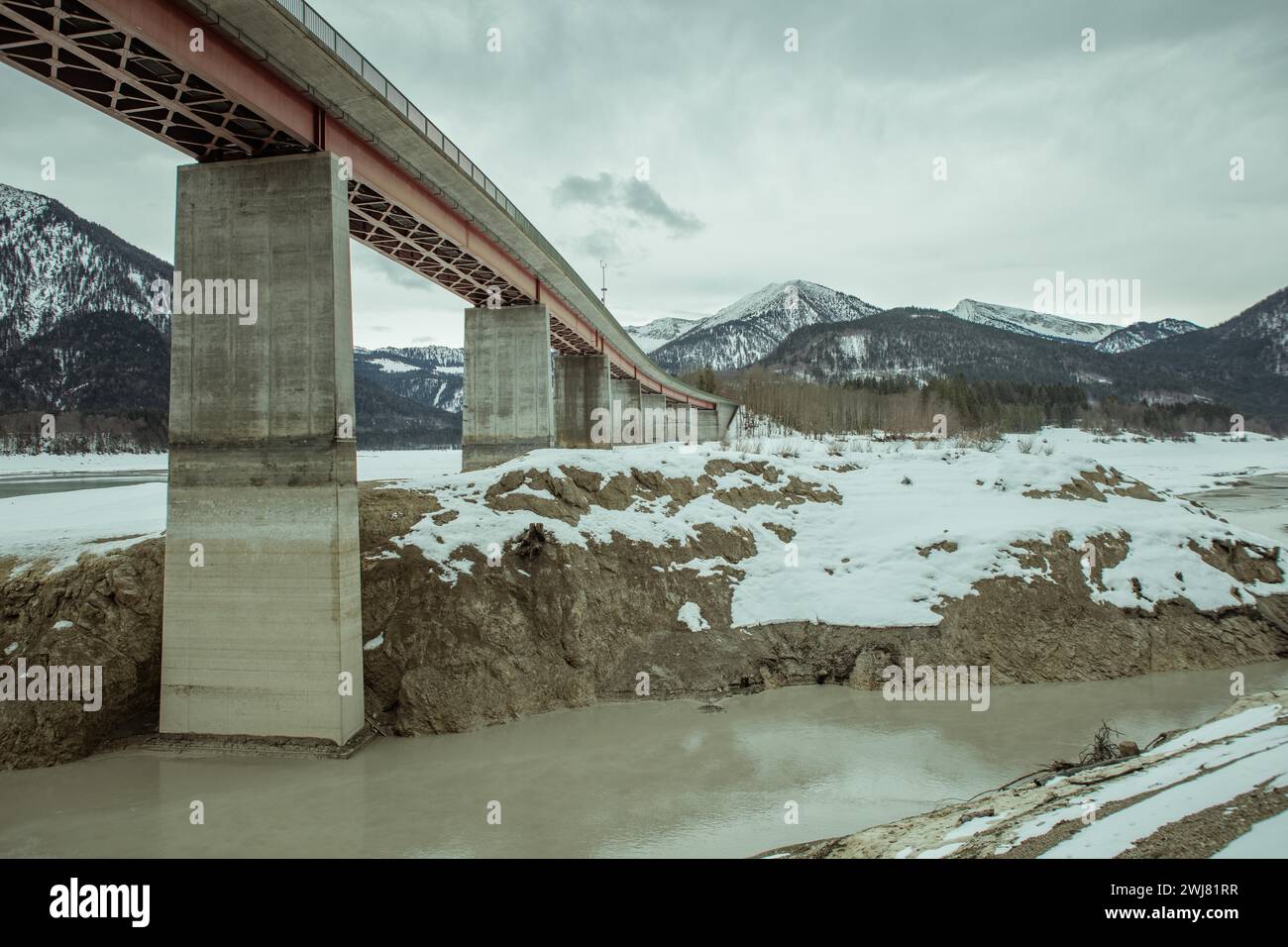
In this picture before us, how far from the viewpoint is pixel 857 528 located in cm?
2050

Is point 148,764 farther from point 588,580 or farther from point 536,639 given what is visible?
point 588,580

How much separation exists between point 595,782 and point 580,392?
38017mm

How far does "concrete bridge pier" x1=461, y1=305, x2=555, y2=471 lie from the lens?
2994 cm

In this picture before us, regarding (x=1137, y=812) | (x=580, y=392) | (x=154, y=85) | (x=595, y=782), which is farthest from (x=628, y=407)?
(x=1137, y=812)

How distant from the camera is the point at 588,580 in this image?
1620cm

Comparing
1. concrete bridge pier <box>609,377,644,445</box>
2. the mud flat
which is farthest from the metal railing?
concrete bridge pier <box>609,377,644,445</box>

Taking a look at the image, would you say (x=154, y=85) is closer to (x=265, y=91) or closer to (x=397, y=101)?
(x=265, y=91)

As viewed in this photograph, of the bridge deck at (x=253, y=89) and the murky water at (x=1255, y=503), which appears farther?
the murky water at (x=1255, y=503)

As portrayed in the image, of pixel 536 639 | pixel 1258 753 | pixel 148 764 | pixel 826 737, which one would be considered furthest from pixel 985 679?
pixel 148 764

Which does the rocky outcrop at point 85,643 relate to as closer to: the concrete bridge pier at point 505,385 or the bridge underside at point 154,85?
the bridge underside at point 154,85

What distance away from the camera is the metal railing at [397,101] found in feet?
40.8

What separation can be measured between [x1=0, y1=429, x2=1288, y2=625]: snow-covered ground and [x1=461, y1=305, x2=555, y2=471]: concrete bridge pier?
8938 mm

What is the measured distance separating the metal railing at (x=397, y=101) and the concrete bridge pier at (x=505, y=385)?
4990 mm

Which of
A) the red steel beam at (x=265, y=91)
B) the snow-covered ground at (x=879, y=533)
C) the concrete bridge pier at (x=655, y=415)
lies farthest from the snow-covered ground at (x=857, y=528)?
the concrete bridge pier at (x=655, y=415)
